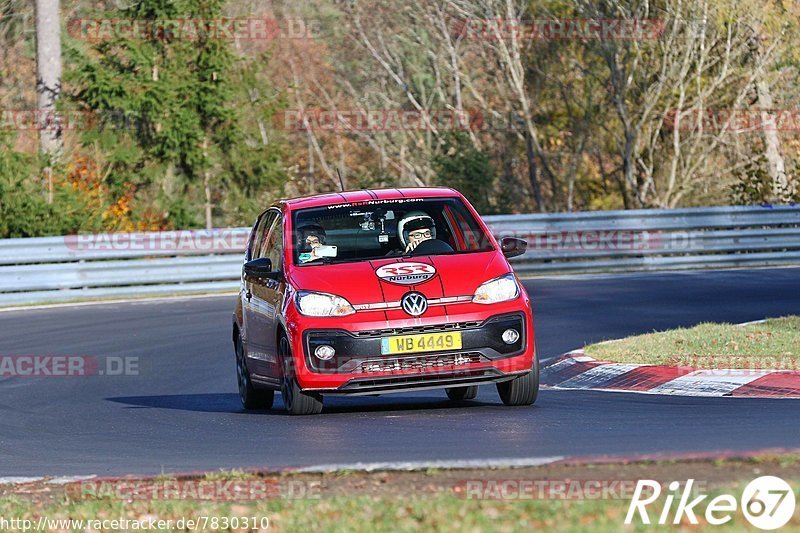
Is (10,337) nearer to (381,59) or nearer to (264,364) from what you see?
(264,364)

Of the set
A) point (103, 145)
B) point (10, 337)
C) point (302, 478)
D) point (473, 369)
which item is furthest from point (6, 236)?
point (302, 478)

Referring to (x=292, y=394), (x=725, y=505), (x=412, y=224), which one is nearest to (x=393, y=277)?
(x=412, y=224)

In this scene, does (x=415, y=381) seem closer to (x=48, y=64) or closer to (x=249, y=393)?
(x=249, y=393)

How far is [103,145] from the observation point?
3098cm

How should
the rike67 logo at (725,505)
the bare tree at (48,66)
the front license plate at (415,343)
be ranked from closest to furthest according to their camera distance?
the rike67 logo at (725,505) < the front license plate at (415,343) < the bare tree at (48,66)

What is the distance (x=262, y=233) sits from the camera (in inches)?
480

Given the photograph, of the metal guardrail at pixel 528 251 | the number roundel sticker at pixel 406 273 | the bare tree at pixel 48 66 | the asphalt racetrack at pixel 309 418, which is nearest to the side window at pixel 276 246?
the number roundel sticker at pixel 406 273

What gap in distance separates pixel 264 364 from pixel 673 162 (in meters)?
23.7

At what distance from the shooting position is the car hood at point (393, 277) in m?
9.95

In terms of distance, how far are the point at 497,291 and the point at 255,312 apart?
2306 millimetres

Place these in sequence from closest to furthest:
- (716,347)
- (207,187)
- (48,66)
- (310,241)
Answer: (310,241) < (716,347) < (48,66) < (207,187)

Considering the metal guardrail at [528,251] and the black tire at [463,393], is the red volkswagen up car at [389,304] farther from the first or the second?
the metal guardrail at [528,251]

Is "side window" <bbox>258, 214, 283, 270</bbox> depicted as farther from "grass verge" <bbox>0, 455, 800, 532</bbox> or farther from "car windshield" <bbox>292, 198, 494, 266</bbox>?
"grass verge" <bbox>0, 455, 800, 532</bbox>

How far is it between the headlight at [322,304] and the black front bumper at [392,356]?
0.15m
